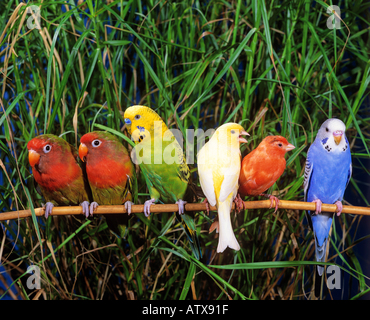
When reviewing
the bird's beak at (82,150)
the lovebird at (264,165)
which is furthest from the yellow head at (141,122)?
the lovebird at (264,165)

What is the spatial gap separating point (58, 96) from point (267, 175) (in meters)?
0.50

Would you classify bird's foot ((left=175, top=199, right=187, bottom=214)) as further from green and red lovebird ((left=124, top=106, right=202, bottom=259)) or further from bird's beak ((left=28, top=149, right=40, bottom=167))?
bird's beak ((left=28, top=149, right=40, bottom=167))

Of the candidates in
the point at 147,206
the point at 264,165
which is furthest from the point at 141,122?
the point at 264,165

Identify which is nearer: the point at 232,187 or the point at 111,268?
the point at 232,187

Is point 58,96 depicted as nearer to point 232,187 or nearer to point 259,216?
point 232,187

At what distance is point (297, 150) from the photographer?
2.24 ft

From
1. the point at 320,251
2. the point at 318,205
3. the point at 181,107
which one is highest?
the point at 181,107

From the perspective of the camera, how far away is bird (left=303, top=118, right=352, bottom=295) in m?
0.65

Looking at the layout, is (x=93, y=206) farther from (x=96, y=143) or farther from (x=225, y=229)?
(x=225, y=229)

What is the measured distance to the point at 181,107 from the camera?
27.7 inches

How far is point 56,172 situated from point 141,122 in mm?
222

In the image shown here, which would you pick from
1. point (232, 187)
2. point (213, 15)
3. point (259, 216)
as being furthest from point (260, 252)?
point (213, 15)

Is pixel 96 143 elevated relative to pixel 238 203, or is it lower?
elevated
